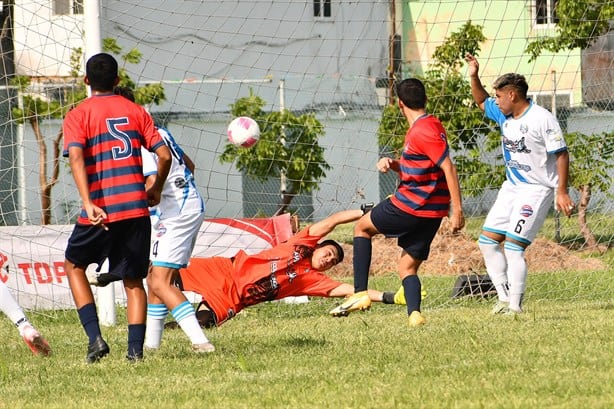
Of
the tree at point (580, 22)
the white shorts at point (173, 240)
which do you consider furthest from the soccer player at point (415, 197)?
the tree at point (580, 22)

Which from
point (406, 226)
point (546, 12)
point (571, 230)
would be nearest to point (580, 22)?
point (546, 12)

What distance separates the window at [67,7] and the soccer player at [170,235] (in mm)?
3834

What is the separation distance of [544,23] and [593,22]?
2.02 m

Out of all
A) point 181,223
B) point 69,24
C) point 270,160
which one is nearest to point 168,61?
point 270,160

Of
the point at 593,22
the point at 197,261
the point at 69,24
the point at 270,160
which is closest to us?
the point at 197,261

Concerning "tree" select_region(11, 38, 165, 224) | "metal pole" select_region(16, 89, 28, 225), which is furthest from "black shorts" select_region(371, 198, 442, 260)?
"metal pole" select_region(16, 89, 28, 225)

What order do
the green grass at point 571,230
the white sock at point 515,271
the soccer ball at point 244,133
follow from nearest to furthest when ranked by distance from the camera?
the white sock at point 515,271
the soccer ball at point 244,133
the green grass at point 571,230

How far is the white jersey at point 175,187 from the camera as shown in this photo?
7324mm

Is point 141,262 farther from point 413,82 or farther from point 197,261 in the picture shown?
point 197,261

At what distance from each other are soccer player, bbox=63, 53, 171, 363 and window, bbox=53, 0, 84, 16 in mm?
4379

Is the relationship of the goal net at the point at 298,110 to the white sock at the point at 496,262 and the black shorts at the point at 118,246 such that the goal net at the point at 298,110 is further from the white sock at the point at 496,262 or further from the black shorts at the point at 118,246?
the black shorts at the point at 118,246

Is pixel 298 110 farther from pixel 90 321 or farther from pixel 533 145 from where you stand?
pixel 90 321

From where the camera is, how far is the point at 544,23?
1588 cm

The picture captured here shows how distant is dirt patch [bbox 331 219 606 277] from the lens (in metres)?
15.1
